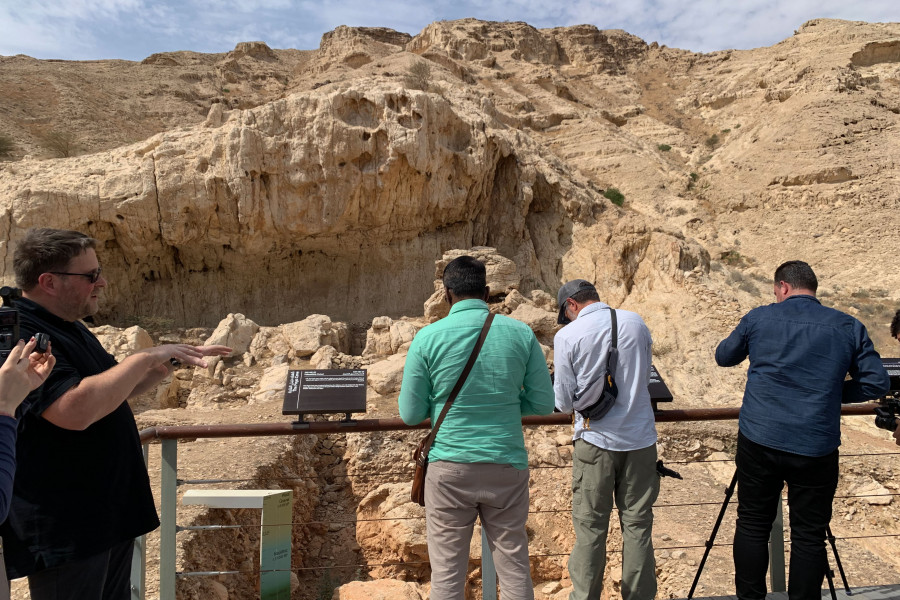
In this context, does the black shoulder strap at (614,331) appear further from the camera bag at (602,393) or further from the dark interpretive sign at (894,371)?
the dark interpretive sign at (894,371)

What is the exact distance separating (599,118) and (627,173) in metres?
7.56

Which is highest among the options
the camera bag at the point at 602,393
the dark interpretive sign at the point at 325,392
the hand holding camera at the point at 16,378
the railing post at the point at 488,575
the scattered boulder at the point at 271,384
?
the hand holding camera at the point at 16,378

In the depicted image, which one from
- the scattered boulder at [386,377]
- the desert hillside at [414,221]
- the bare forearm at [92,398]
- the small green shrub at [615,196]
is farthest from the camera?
the small green shrub at [615,196]

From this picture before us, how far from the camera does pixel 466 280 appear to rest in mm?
2701

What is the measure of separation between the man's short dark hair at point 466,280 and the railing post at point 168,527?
1811mm

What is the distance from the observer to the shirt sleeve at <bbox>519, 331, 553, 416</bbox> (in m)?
2.73

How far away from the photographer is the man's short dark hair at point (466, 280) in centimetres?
270

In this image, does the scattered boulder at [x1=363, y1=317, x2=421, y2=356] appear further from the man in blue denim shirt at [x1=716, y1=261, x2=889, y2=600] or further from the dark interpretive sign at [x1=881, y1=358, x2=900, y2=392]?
the man in blue denim shirt at [x1=716, y1=261, x2=889, y2=600]

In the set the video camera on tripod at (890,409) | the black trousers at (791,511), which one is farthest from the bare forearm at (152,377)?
the video camera on tripod at (890,409)

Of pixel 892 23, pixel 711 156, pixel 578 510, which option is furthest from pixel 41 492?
pixel 892 23

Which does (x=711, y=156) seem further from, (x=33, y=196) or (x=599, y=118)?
(x=33, y=196)

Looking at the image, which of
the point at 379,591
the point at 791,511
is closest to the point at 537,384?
the point at 791,511

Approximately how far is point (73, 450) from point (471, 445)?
1512 millimetres

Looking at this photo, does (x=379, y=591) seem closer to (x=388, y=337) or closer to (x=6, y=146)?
(x=388, y=337)
